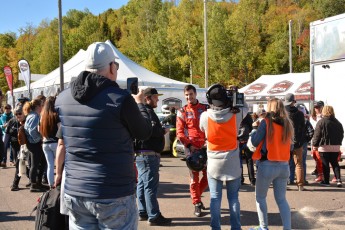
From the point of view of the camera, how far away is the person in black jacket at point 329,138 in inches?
336

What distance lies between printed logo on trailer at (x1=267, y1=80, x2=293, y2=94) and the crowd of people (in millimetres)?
13613

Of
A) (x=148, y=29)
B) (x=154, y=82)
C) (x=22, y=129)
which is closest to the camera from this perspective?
(x=22, y=129)

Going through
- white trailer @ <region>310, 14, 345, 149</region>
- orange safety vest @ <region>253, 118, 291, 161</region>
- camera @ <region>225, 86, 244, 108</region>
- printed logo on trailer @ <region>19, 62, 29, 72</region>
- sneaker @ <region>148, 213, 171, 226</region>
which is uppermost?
printed logo on trailer @ <region>19, 62, 29, 72</region>

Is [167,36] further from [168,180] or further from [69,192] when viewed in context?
[69,192]

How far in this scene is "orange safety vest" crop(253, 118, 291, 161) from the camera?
4914 mm

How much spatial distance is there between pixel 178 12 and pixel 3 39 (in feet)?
166

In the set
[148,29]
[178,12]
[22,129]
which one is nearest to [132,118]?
[22,129]

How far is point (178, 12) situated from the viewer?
5569cm

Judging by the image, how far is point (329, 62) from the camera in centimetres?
1057

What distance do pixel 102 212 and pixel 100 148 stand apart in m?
0.43

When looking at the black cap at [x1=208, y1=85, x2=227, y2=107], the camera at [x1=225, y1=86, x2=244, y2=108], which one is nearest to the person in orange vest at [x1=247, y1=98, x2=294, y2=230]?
the camera at [x1=225, y1=86, x2=244, y2=108]

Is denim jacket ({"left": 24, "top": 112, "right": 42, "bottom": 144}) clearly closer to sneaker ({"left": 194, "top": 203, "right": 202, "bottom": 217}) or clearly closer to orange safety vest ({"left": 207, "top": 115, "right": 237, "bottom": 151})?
sneaker ({"left": 194, "top": 203, "right": 202, "bottom": 217})

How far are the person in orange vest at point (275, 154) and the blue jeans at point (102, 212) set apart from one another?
2570 mm

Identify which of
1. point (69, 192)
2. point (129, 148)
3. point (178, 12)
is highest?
point (178, 12)
